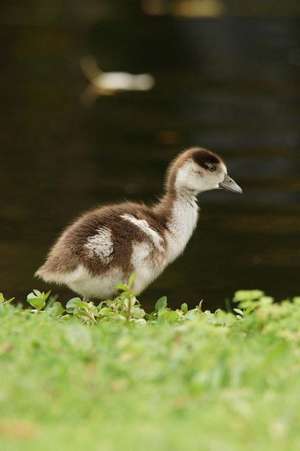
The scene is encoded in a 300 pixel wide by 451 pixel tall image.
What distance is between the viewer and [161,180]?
13.2 metres

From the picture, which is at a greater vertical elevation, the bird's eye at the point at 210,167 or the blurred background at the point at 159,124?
the bird's eye at the point at 210,167

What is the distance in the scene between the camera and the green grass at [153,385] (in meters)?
4.45

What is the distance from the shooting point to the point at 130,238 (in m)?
7.30

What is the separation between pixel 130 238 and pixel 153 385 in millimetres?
2428

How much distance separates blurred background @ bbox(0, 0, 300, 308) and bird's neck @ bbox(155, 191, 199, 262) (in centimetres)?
160

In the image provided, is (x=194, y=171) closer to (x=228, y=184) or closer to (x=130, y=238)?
(x=228, y=184)

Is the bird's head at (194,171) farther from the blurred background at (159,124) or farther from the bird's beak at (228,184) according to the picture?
the blurred background at (159,124)

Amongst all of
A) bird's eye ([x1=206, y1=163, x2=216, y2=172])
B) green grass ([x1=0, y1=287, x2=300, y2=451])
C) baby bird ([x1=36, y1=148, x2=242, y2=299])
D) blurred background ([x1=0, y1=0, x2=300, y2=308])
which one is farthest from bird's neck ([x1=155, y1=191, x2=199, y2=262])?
green grass ([x1=0, y1=287, x2=300, y2=451])

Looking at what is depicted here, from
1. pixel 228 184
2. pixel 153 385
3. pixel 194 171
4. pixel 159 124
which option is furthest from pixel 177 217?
pixel 159 124

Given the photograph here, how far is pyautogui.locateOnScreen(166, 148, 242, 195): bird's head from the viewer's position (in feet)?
25.7

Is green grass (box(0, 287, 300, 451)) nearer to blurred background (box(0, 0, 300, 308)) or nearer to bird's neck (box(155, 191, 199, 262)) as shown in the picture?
bird's neck (box(155, 191, 199, 262))

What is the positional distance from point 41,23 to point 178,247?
54.2 feet

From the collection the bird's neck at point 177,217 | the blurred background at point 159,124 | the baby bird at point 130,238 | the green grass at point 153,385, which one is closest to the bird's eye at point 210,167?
the baby bird at point 130,238

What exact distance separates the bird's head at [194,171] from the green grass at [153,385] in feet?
6.32
